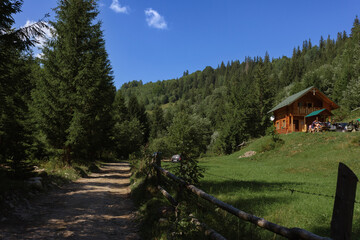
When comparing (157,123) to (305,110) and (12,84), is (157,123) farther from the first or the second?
(12,84)

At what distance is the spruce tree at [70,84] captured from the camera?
14.9 meters

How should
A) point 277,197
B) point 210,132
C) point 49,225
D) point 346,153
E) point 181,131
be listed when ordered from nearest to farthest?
point 49,225 < point 277,197 < point 346,153 < point 181,131 < point 210,132

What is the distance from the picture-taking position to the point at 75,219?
6.29m

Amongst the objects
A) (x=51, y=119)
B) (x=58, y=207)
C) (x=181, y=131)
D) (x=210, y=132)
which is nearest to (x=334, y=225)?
(x=58, y=207)

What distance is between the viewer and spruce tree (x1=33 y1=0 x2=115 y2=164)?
14.9 m

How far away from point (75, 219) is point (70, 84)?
11899 mm

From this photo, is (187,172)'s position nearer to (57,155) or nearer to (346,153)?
(57,155)

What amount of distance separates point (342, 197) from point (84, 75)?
16420 millimetres

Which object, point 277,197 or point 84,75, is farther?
point 84,75

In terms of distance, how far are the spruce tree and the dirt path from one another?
22.5 feet

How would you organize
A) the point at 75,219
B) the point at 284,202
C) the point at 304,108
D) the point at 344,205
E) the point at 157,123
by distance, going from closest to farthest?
the point at 344,205, the point at 75,219, the point at 284,202, the point at 304,108, the point at 157,123

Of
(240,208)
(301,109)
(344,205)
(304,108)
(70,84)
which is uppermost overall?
(304,108)

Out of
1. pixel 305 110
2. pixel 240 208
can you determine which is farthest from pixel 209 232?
pixel 305 110

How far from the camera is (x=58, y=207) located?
24.3 ft
